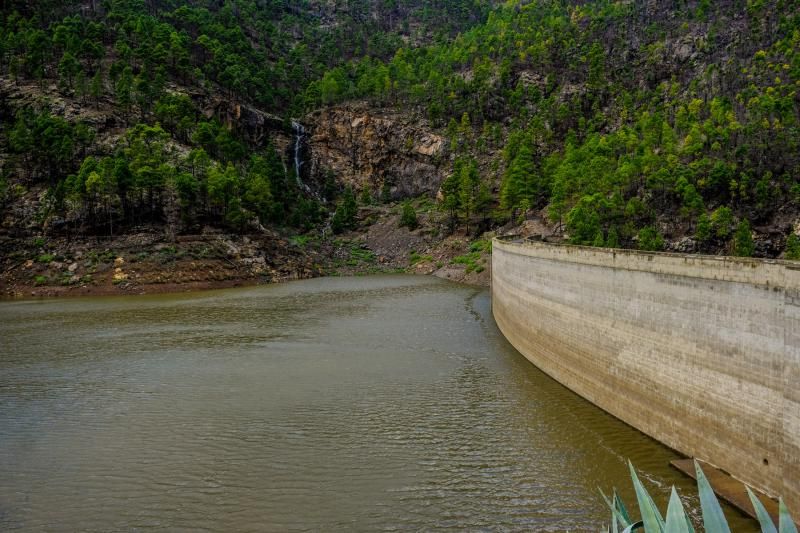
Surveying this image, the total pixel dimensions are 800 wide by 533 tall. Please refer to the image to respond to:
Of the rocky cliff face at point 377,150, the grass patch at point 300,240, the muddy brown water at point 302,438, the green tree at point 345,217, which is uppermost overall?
the rocky cliff face at point 377,150

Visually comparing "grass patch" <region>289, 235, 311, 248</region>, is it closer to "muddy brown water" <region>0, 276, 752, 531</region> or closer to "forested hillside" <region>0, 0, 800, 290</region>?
"forested hillside" <region>0, 0, 800, 290</region>

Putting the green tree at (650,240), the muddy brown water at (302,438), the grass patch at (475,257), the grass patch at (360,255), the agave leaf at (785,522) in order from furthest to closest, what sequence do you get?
1. the grass patch at (360,255)
2. the grass patch at (475,257)
3. the green tree at (650,240)
4. the muddy brown water at (302,438)
5. the agave leaf at (785,522)

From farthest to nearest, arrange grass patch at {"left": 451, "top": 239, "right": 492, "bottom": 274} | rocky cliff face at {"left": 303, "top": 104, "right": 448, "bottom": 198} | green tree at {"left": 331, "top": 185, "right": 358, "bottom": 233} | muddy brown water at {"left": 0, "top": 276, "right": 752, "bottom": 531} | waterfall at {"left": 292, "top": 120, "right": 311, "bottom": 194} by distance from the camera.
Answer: waterfall at {"left": 292, "top": 120, "right": 311, "bottom": 194}
rocky cliff face at {"left": 303, "top": 104, "right": 448, "bottom": 198}
green tree at {"left": 331, "top": 185, "right": 358, "bottom": 233}
grass patch at {"left": 451, "top": 239, "right": 492, "bottom": 274}
muddy brown water at {"left": 0, "top": 276, "right": 752, "bottom": 531}

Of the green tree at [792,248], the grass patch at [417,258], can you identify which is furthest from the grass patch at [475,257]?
the green tree at [792,248]

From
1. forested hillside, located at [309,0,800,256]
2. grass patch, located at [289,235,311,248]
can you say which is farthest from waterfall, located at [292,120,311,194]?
grass patch, located at [289,235,311,248]

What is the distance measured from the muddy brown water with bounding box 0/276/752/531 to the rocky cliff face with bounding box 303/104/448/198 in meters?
71.2

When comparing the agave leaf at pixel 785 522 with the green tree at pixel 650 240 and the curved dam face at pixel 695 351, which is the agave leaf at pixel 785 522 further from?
the green tree at pixel 650 240

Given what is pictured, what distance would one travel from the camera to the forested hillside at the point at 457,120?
6081cm

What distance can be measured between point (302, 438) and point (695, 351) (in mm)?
12510

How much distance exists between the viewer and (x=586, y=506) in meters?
14.2

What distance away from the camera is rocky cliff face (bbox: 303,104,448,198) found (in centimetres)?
10425

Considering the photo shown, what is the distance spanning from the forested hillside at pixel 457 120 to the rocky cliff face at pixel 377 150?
0.95 metres

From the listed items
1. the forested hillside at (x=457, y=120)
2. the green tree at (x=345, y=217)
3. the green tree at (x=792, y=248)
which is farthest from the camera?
the green tree at (x=345, y=217)

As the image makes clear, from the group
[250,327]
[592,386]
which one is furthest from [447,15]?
[592,386]
